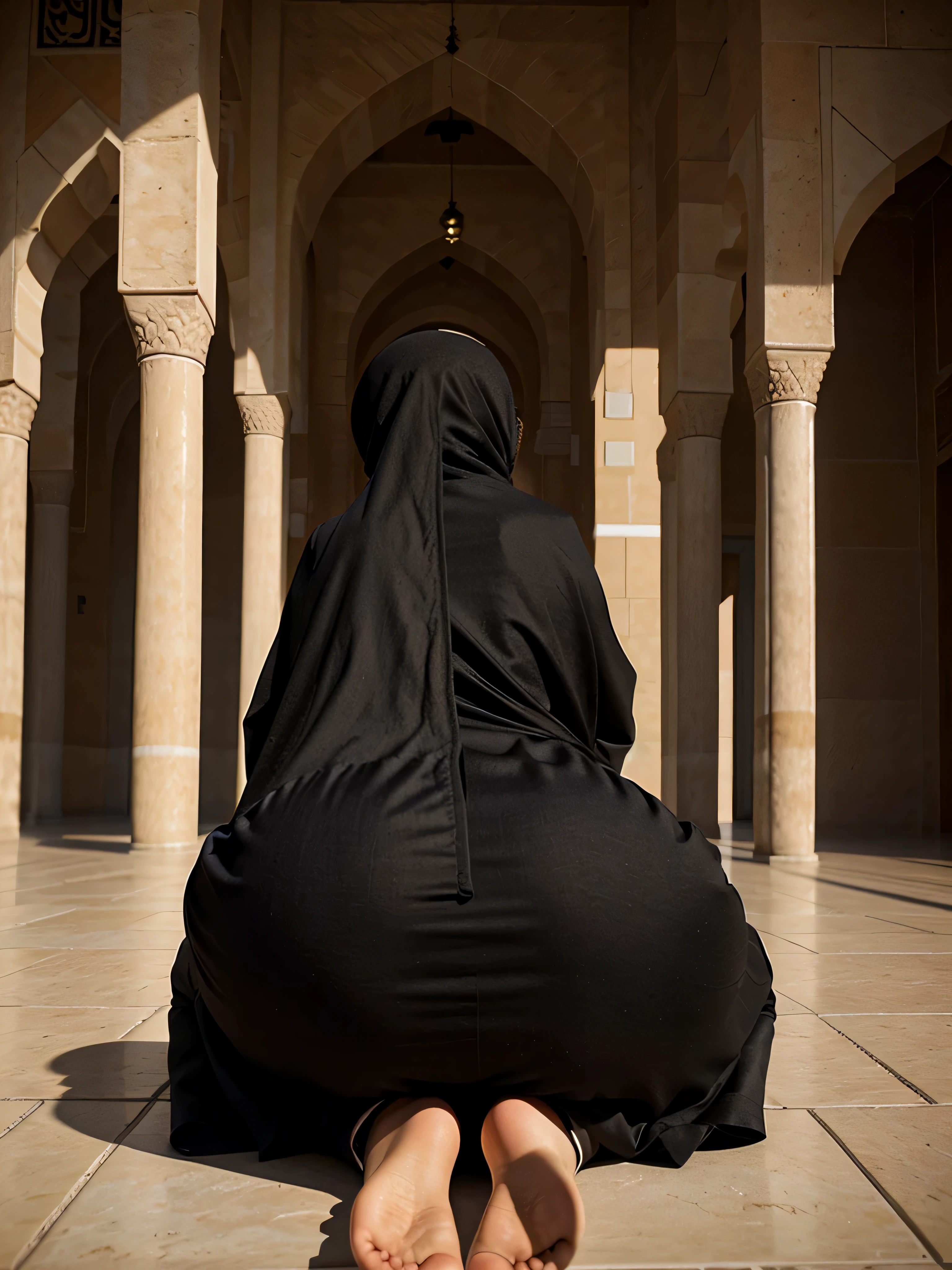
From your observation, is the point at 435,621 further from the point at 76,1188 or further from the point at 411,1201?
the point at 76,1188

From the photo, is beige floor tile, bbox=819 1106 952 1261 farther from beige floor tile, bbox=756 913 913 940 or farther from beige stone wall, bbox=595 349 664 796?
beige stone wall, bbox=595 349 664 796

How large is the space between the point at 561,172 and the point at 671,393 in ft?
11.6

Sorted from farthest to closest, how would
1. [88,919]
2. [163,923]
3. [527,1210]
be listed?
1. [88,919]
2. [163,923]
3. [527,1210]

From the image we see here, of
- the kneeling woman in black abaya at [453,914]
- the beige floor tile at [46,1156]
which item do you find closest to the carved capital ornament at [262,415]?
the kneeling woman in black abaya at [453,914]

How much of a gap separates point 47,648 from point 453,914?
41.0 feet

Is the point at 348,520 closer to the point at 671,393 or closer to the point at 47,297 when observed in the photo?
the point at 671,393

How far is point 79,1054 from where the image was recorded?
2.51 meters

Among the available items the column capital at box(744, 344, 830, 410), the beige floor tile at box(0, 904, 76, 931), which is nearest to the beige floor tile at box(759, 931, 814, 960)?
the beige floor tile at box(0, 904, 76, 931)

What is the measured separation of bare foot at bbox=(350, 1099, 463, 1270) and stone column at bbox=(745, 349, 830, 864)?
22.0ft

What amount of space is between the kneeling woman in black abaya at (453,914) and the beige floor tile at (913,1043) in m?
0.51

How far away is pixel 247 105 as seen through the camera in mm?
11383

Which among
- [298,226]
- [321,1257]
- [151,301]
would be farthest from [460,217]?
[321,1257]

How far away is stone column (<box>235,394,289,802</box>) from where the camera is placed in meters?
11.4

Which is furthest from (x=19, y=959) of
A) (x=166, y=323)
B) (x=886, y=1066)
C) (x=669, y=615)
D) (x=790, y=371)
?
(x=669, y=615)
